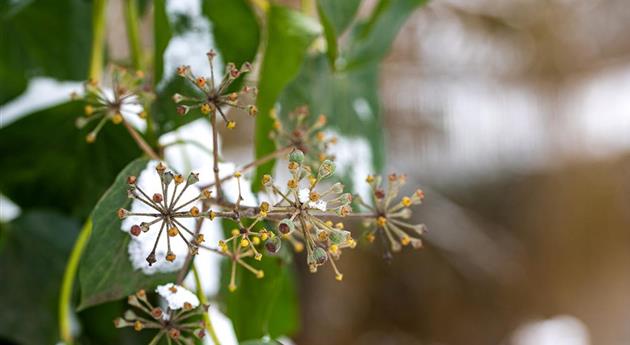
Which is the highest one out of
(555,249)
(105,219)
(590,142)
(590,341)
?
(105,219)

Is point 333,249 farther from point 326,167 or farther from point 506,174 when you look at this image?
point 506,174

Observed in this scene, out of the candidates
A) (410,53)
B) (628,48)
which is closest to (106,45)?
(410,53)

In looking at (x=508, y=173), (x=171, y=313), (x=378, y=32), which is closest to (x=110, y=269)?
(x=171, y=313)

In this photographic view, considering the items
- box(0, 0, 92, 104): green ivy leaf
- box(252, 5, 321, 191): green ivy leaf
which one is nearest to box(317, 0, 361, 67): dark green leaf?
box(252, 5, 321, 191): green ivy leaf

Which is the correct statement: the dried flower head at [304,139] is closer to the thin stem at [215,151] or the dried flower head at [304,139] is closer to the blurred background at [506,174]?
the thin stem at [215,151]

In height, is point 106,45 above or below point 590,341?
above

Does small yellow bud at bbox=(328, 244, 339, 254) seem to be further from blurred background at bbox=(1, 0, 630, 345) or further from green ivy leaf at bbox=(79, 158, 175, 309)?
blurred background at bbox=(1, 0, 630, 345)

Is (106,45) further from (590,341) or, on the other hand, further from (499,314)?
(499,314)
